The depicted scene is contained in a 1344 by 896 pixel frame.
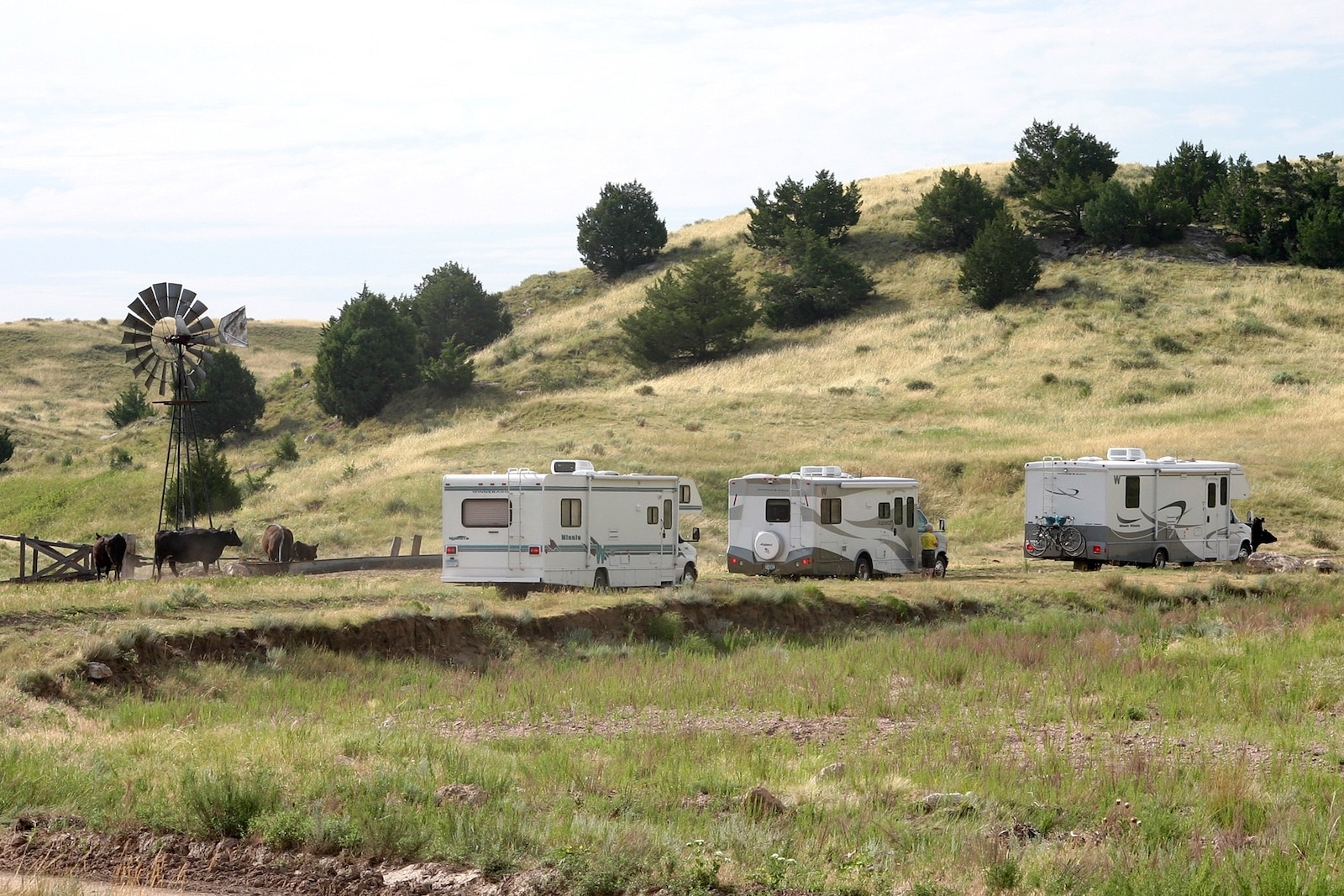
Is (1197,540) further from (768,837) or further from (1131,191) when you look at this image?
(1131,191)

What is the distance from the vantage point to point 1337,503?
4028 cm

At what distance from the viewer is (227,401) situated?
71.3 meters

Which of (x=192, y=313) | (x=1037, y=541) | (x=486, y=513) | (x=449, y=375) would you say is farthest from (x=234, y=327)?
(x=449, y=375)

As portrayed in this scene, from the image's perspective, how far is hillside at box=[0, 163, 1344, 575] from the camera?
4347 centimetres

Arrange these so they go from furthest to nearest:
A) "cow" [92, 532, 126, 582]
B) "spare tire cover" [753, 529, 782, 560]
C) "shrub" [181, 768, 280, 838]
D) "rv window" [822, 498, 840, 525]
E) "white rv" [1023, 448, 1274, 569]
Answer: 1. "white rv" [1023, 448, 1274, 569]
2. "spare tire cover" [753, 529, 782, 560]
3. "rv window" [822, 498, 840, 525]
4. "cow" [92, 532, 126, 582]
5. "shrub" [181, 768, 280, 838]

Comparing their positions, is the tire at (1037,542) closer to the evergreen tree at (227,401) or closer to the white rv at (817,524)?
the white rv at (817,524)

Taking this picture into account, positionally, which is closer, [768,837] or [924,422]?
[768,837]

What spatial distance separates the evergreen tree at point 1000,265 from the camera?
232 feet

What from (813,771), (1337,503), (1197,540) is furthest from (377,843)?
(1337,503)

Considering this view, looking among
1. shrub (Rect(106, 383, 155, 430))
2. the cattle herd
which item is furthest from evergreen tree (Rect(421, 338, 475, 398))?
the cattle herd

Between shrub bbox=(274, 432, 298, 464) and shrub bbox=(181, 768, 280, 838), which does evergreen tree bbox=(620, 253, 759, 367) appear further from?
shrub bbox=(181, 768, 280, 838)

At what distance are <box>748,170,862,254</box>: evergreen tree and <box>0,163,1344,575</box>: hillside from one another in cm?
233

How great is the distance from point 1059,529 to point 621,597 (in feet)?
42.9

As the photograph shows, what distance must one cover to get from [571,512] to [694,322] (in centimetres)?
4779
